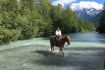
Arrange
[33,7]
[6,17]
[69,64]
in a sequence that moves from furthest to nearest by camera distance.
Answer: [33,7] < [6,17] < [69,64]

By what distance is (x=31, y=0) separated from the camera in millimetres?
91000

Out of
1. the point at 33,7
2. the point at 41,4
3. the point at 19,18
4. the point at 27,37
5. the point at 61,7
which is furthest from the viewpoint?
the point at 61,7

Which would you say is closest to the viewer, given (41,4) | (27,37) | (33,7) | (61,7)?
(27,37)

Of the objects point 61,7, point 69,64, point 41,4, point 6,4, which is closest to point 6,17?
point 6,4

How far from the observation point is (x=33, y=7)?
90.8m

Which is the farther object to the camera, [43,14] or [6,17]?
[43,14]

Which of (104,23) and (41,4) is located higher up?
(41,4)

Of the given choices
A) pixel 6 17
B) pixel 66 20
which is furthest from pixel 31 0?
pixel 66 20

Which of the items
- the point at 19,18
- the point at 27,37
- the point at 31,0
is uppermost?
the point at 31,0

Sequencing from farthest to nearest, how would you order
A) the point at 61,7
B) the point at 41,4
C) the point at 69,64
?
the point at 61,7
the point at 41,4
the point at 69,64

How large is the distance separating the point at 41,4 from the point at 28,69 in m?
82.2

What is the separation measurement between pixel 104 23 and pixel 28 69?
114 m

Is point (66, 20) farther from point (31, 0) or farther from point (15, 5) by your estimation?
point (15, 5)

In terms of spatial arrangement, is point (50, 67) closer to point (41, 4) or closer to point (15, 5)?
point (15, 5)
